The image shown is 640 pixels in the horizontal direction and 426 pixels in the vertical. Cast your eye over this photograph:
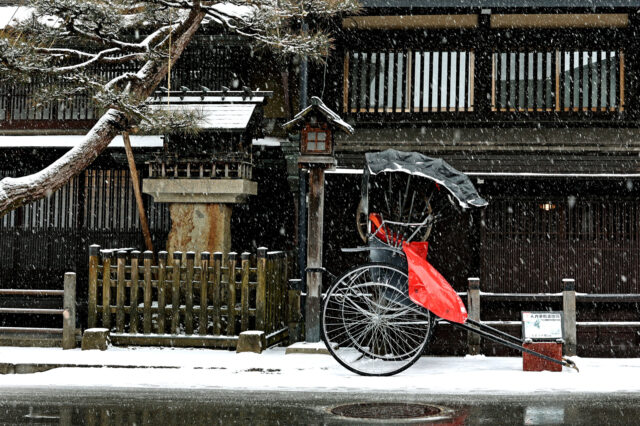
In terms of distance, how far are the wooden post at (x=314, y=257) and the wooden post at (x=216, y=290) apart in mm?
1377

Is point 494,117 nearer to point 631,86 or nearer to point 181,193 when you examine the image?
point 631,86

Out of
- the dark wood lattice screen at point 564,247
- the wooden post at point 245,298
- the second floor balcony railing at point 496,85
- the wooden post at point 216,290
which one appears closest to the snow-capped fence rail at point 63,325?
the wooden post at point 216,290

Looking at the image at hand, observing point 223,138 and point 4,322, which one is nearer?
point 223,138

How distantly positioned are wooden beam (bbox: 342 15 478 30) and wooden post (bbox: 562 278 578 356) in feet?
19.8

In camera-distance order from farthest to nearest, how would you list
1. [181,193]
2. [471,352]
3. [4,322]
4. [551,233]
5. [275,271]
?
[4,322] → [551,233] → [181,193] → [275,271] → [471,352]

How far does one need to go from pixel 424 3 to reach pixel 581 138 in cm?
388

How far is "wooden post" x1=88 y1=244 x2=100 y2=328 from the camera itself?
37.5 feet

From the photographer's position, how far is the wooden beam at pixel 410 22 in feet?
47.2

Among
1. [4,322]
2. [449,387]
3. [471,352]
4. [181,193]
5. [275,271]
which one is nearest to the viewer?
[449,387]

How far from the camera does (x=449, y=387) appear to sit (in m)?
8.60

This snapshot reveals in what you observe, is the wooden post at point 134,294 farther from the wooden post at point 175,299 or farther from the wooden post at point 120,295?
the wooden post at point 175,299

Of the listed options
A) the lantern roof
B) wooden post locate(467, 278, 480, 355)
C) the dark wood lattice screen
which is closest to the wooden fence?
the lantern roof

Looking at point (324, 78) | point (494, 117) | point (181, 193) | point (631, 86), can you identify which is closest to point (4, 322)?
point (181, 193)

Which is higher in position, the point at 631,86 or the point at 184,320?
the point at 631,86
